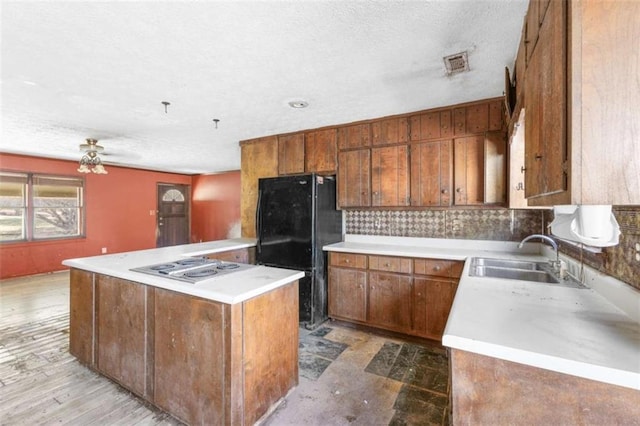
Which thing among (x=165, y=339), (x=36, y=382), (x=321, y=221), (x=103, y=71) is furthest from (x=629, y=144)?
(x=36, y=382)

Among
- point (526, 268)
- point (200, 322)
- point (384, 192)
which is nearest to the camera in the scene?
point (200, 322)

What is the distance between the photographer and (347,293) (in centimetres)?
314

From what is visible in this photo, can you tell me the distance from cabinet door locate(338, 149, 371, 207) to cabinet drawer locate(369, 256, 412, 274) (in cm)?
67

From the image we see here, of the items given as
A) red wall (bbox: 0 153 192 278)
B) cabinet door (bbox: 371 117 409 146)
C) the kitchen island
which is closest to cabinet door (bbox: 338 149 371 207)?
cabinet door (bbox: 371 117 409 146)

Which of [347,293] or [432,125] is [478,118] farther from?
[347,293]

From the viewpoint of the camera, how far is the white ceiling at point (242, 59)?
58.2 inches

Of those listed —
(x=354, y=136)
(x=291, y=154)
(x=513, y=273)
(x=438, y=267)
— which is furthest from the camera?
(x=291, y=154)

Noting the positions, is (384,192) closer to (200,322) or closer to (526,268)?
(526,268)

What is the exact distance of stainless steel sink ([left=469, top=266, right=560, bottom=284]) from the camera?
80.6 inches

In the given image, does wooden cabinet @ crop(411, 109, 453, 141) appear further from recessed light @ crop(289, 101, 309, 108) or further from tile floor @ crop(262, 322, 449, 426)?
tile floor @ crop(262, 322, 449, 426)

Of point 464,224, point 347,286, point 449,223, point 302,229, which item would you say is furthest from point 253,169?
point 464,224

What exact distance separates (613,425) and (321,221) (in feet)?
8.57

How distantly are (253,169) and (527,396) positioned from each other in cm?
375

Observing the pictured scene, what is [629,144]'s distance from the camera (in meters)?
0.77
